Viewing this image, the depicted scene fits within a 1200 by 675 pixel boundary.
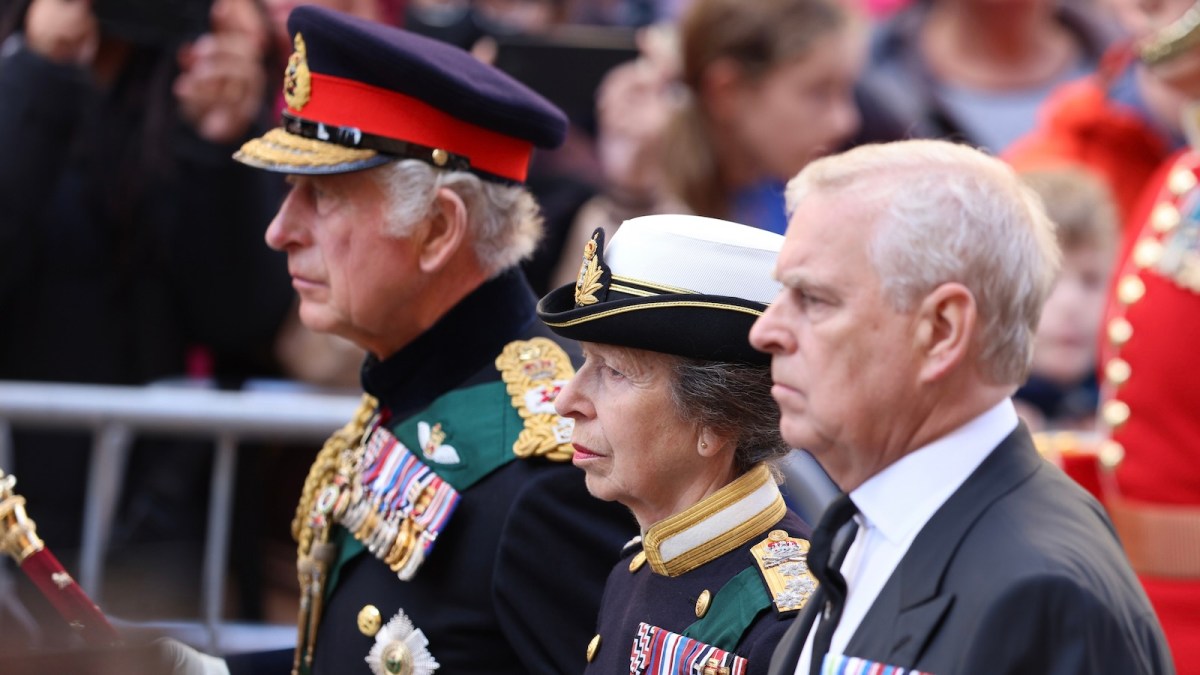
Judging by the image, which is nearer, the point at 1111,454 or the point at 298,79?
the point at 298,79

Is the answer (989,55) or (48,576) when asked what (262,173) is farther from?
(989,55)

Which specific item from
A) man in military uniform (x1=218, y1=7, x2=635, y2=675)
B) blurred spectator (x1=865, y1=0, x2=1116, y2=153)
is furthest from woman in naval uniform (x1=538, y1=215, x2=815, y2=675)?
blurred spectator (x1=865, y1=0, x2=1116, y2=153)

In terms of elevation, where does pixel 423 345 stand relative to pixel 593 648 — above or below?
above

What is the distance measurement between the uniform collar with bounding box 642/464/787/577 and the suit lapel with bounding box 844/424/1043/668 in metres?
0.64

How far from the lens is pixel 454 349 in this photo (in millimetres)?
3506

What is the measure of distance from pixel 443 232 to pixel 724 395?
941 millimetres

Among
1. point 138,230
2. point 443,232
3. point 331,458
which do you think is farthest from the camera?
point 138,230

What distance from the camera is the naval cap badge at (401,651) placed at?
3.20m

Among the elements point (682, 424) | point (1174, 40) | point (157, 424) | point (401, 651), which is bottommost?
point (401, 651)

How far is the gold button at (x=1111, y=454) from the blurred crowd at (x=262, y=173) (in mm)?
480

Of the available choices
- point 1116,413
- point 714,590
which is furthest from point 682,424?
point 1116,413

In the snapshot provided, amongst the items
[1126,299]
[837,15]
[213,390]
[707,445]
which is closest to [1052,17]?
[837,15]

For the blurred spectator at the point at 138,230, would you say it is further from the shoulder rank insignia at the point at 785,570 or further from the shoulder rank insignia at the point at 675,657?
the shoulder rank insignia at the point at 785,570

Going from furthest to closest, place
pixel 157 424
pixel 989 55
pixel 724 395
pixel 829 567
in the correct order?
1. pixel 989 55
2. pixel 157 424
3. pixel 724 395
4. pixel 829 567
